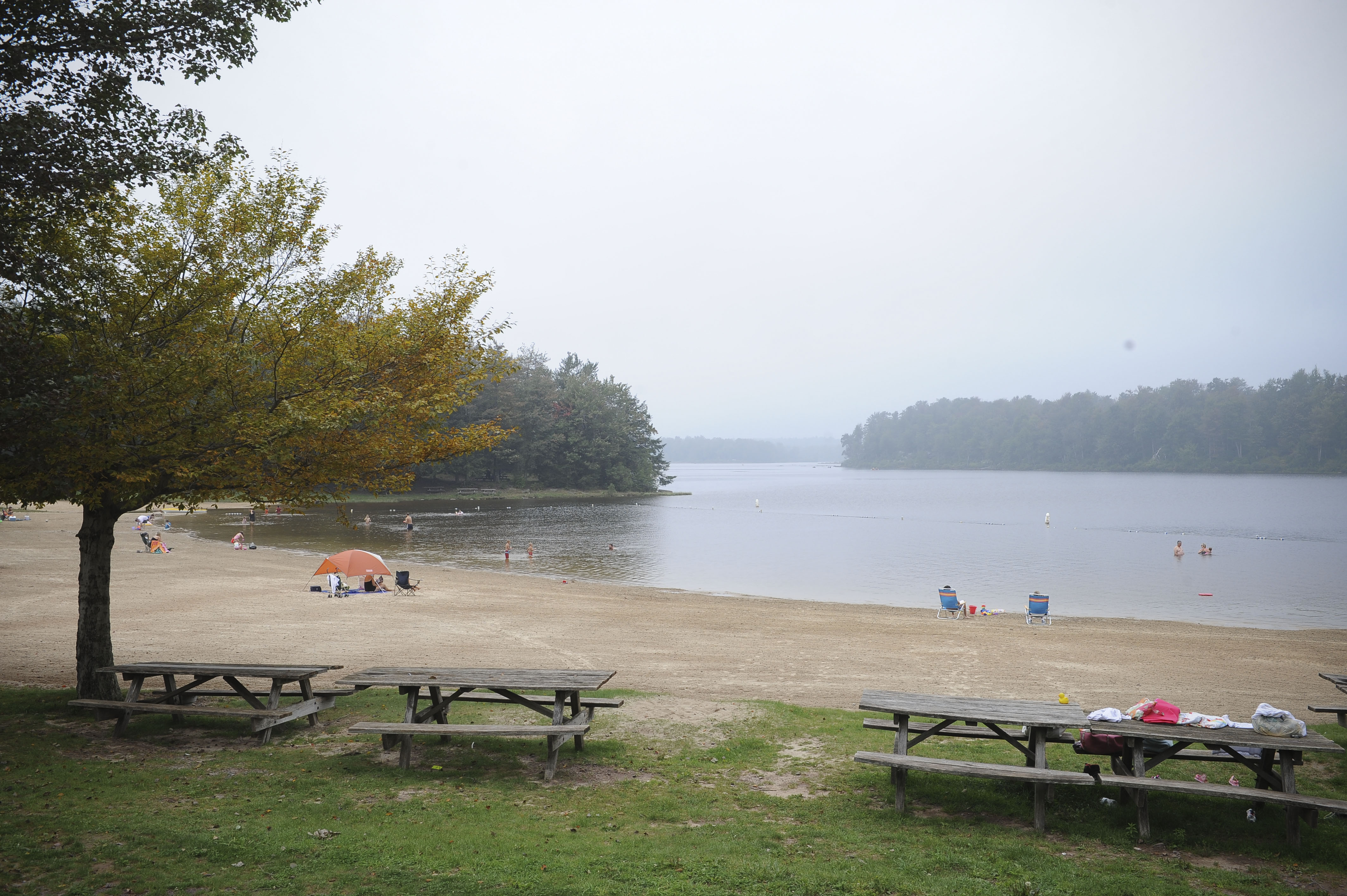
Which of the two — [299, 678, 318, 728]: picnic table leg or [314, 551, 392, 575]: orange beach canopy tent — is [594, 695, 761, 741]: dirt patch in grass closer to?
[299, 678, 318, 728]: picnic table leg

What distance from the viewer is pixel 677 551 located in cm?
4591

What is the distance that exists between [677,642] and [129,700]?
1083 centimetres

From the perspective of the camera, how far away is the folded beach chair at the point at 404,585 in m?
24.0

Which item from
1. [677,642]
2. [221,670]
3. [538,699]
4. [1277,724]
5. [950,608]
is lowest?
[950,608]

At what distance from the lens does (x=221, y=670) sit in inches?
335

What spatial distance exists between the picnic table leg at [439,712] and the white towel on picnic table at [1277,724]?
7.19m

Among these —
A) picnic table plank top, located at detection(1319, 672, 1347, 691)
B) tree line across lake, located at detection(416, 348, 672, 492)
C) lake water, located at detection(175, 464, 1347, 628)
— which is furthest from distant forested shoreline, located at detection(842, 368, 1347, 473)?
picnic table plank top, located at detection(1319, 672, 1347, 691)

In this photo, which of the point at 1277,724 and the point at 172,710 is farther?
the point at 172,710

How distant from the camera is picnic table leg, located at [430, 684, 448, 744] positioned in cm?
785

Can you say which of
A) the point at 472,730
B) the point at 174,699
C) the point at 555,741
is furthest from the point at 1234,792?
the point at 174,699

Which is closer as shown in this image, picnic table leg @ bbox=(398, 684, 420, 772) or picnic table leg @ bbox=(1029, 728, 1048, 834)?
picnic table leg @ bbox=(1029, 728, 1048, 834)

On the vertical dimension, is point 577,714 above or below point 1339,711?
above

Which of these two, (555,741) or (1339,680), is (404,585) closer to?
(555,741)

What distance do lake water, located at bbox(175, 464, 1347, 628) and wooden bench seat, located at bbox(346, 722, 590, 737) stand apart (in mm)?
23922
